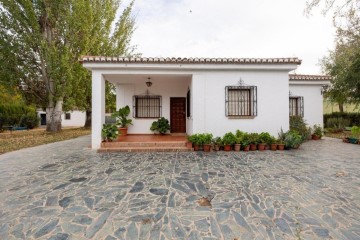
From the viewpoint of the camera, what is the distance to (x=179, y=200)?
3.37m

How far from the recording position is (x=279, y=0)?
30.9 ft

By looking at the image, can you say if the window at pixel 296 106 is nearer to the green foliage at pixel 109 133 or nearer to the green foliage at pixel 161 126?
the green foliage at pixel 161 126

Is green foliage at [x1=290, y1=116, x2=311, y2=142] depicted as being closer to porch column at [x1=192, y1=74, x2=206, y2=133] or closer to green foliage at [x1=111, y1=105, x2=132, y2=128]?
porch column at [x1=192, y1=74, x2=206, y2=133]

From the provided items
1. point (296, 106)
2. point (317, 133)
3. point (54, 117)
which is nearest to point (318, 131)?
point (317, 133)

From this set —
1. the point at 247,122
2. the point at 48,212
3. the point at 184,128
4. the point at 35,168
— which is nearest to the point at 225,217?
the point at 48,212

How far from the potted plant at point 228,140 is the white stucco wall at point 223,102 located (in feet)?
1.65

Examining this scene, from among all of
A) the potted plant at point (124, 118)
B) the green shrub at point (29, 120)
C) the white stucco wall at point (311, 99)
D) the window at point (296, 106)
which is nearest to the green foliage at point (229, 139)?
the potted plant at point (124, 118)

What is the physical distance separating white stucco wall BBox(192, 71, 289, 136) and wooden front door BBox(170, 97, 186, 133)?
321 cm

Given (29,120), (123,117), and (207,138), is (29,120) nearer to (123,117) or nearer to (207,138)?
(123,117)

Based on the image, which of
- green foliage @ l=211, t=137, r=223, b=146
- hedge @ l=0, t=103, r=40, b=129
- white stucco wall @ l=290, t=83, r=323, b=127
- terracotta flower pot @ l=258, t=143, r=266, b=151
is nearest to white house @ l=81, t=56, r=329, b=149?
green foliage @ l=211, t=137, r=223, b=146

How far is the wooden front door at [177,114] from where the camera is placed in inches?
445

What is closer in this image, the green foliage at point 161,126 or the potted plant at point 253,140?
the potted plant at point 253,140

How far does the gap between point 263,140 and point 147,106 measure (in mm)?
6566

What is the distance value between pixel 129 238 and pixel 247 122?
717 centimetres
